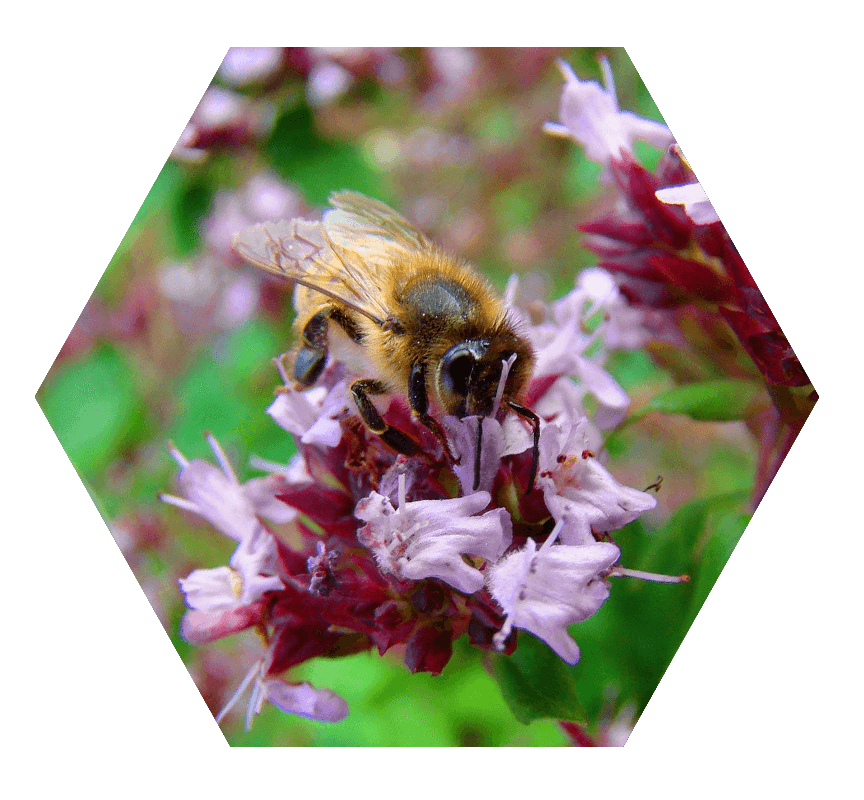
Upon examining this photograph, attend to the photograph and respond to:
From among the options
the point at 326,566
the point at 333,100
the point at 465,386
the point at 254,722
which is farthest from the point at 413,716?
the point at 333,100

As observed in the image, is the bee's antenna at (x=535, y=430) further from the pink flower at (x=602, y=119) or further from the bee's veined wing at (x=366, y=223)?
the pink flower at (x=602, y=119)

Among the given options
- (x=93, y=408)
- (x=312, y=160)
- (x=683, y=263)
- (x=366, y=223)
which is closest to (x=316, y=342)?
(x=366, y=223)

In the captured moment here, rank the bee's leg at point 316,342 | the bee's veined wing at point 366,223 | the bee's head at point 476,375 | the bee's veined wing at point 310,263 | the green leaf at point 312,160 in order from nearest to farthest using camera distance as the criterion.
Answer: the bee's head at point 476,375, the bee's veined wing at point 310,263, the bee's leg at point 316,342, the bee's veined wing at point 366,223, the green leaf at point 312,160

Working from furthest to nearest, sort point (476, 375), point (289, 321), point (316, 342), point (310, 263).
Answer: point (289, 321)
point (316, 342)
point (310, 263)
point (476, 375)

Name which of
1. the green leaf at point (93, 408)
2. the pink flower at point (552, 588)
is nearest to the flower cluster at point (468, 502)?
the pink flower at point (552, 588)

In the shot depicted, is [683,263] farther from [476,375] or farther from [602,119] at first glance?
[476,375]

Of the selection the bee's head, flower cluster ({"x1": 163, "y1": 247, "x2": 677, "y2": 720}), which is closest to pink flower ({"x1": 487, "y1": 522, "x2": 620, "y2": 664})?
flower cluster ({"x1": 163, "y1": 247, "x2": 677, "y2": 720})
